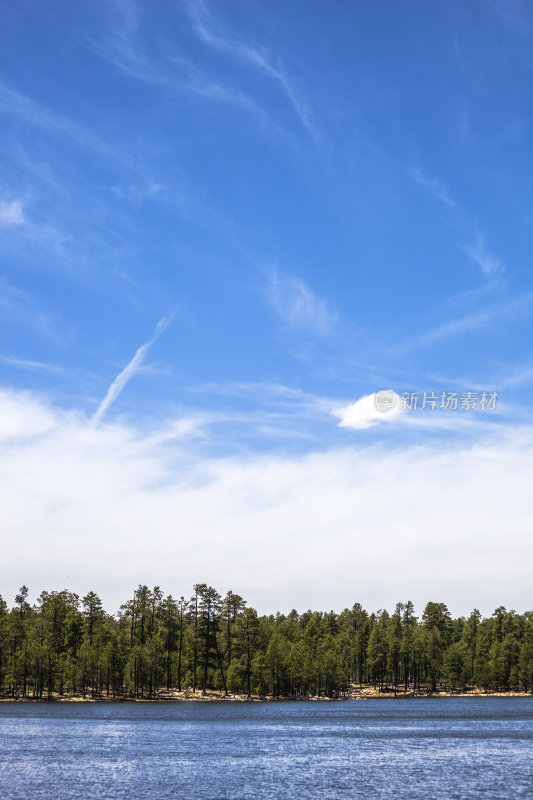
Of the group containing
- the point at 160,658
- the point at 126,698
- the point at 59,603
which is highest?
the point at 59,603

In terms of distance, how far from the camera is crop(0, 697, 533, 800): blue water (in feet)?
170

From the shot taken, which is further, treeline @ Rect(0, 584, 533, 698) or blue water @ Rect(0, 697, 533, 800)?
treeline @ Rect(0, 584, 533, 698)

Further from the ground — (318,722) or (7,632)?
(7,632)

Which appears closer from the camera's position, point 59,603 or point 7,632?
point 7,632

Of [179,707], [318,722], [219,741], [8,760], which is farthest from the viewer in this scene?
[179,707]

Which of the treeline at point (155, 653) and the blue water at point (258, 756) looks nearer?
the blue water at point (258, 756)

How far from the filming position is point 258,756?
7019cm

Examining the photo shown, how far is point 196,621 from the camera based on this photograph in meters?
156

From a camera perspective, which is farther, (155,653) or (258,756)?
(155,653)

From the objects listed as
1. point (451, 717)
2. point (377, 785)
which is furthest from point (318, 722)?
point (377, 785)

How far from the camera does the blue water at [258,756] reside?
170ft

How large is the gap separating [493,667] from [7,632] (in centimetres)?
12071

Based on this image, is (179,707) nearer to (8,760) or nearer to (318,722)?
(318,722)

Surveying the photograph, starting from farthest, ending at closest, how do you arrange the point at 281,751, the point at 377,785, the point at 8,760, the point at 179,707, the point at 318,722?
the point at 179,707 → the point at 318,722 → the point at 281,751 → the point at 8,760 → the point at 377,785
